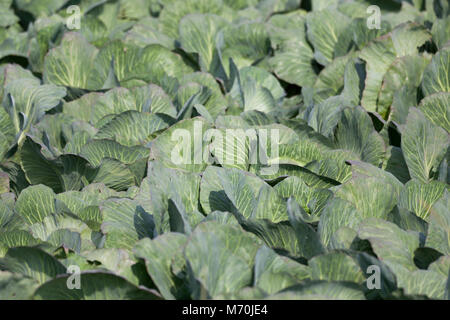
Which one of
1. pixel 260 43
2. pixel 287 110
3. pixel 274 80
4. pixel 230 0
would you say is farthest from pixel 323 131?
pixel 230 0

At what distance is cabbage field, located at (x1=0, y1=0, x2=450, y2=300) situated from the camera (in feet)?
5.17

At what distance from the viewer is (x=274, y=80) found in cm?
271

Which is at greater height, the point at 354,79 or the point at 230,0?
the point at 230,0

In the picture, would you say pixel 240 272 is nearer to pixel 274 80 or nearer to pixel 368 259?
pixel 368 259

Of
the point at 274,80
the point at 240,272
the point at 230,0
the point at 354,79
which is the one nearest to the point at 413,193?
the point at 240,272

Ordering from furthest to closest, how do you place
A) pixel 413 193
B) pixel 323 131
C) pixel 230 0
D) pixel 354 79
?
pixel 230 0
pixel 354 79
pixel 323 131
pixel 413 193

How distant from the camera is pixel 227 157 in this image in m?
2.05

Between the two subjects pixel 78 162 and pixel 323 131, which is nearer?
pixel 78 162

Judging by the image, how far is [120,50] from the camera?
104 inches

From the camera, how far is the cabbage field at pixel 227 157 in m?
1.58
